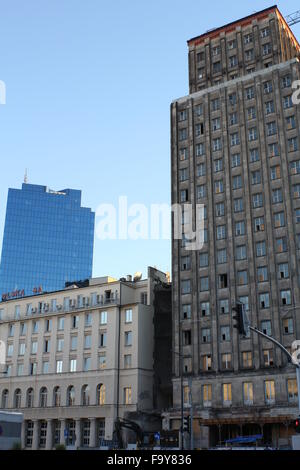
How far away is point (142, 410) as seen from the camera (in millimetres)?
77812

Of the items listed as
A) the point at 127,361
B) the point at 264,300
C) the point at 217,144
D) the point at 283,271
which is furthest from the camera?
the point at 217,144

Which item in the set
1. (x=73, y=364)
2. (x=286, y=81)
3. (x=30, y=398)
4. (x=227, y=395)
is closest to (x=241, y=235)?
(x=227, y=395)

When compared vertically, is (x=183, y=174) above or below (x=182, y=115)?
below

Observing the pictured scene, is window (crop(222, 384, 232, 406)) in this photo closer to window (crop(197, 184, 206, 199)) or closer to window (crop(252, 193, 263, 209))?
window (crop(252, 193, 263, 209))

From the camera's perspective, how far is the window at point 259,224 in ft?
247

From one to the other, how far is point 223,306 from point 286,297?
29.3ft

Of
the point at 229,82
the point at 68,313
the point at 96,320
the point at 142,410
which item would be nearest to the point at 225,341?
the point at 142,410

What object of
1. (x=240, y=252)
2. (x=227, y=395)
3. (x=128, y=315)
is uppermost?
(x=240, y=252)

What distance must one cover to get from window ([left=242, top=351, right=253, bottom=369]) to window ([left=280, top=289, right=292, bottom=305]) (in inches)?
314

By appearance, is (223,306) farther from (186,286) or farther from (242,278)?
(186,286)

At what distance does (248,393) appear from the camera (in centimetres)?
6925

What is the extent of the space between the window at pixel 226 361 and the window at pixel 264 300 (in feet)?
26.0

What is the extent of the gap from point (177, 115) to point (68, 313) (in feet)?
121

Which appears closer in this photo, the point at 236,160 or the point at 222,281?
the point at 222,281
